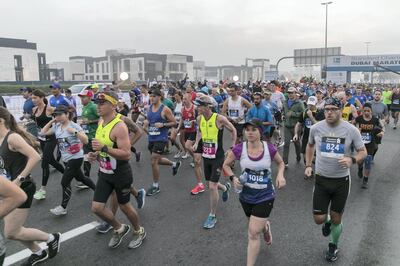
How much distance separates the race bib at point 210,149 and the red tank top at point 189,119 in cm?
256

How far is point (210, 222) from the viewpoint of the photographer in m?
5.16

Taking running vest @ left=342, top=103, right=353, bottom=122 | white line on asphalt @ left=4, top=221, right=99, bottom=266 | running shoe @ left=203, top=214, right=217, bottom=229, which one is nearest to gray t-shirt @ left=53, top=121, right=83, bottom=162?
white line on asphalt @ left=4, top=221, right=99, bottom=266

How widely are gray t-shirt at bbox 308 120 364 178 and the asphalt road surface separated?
3.52 feet

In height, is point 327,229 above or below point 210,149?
below

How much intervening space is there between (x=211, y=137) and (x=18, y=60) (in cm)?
7193

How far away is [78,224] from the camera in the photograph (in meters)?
5.25

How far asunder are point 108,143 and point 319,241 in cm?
308

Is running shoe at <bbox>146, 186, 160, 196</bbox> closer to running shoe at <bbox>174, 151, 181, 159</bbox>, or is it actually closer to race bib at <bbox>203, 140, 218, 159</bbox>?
race bib at <bbox>203, 140, 218, 159</bbox>

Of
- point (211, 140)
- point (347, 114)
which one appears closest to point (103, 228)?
point (211, 140)

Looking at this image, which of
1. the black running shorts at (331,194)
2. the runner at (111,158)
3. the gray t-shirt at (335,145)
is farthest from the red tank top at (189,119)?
the black running shorts at (331,194)

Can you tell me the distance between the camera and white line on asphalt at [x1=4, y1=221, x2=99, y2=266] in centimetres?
420

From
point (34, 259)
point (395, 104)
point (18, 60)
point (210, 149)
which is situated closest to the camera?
point (34, 259)

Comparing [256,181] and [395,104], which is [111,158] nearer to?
[256,181]

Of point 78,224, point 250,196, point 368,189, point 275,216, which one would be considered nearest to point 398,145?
point 368,189
